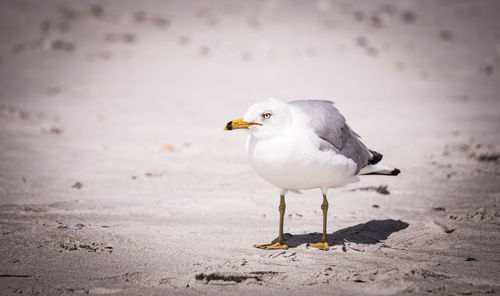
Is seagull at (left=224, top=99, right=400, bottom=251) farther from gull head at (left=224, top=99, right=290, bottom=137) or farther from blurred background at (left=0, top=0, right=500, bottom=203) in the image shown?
blurred background at (left=0, top=0, right=500, bottom=203)

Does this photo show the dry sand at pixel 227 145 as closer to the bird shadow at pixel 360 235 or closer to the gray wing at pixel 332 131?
the bird shadow at pixel 360 235

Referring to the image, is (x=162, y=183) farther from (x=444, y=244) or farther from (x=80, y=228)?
(x=444, y=244)

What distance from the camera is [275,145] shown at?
3.83 meters

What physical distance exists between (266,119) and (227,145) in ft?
13.0

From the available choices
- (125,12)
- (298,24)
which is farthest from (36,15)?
(298,24)

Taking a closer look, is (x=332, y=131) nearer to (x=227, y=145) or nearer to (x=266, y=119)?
(x=266, y=119)

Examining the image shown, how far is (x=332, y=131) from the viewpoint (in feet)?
13.4

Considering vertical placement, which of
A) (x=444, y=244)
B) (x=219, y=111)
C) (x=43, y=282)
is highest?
(x=219, y=111)

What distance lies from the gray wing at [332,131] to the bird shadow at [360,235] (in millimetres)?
600

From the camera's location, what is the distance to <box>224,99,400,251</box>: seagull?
383 cm

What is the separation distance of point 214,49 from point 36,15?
539cm

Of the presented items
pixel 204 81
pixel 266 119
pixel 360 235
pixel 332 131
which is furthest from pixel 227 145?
pixel 204 81

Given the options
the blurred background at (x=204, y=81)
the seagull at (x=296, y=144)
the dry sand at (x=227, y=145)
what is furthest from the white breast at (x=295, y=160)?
the blurred background at (x=204, y=81)

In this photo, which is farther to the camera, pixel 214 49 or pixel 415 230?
pixel 214 49
